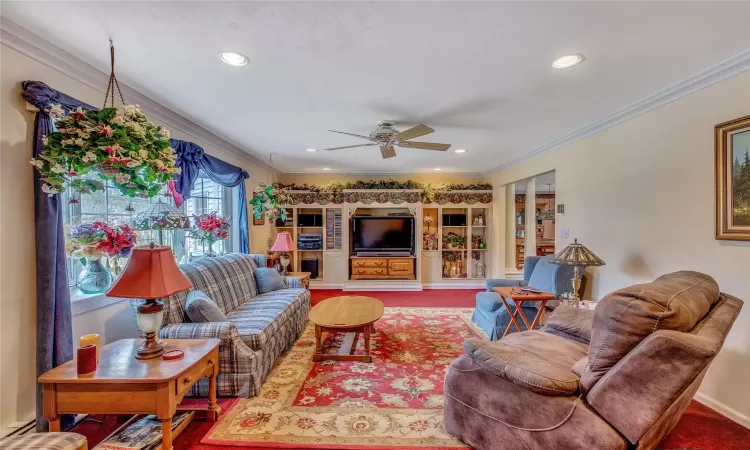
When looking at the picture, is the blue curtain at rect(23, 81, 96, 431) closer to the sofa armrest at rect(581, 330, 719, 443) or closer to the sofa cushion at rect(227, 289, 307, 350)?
the sofa cushion at rect(227, 289, 307, 350)

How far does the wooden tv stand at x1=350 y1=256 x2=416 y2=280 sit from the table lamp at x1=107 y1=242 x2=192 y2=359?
14.1ft

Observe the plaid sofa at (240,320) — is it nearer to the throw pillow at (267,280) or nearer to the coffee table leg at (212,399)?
the throw pillow at (267,280)

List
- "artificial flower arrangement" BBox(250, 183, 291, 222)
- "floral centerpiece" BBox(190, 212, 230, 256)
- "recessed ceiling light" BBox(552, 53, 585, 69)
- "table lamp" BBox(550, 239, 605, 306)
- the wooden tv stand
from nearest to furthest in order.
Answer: "recessed ceiling light" BBox(552, 53, 585, 69) → "table lamp" BBox(550, 239, 605, 306) → "floral centerpiece" BBox(190, 212, 230, 256) → "artificial flower arrangement" BBox(250, 183, 291, 222) → the wooden tv stand

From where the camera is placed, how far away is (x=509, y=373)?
1598 mm

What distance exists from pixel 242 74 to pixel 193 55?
0.32m

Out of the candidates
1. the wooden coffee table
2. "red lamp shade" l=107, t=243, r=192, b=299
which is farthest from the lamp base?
the wooden coffee table

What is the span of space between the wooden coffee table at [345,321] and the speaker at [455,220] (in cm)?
333

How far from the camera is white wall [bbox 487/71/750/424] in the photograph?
6.79 feet

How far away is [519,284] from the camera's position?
3924 mm

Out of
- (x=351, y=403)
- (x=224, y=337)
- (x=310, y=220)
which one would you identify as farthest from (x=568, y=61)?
(x=310, y=220)

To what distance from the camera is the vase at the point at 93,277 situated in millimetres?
2176

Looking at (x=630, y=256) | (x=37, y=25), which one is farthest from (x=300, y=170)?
(x=630, y=256)

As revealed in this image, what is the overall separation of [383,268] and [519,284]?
2.75 metres

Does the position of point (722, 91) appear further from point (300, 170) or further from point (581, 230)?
point (300, 170)
